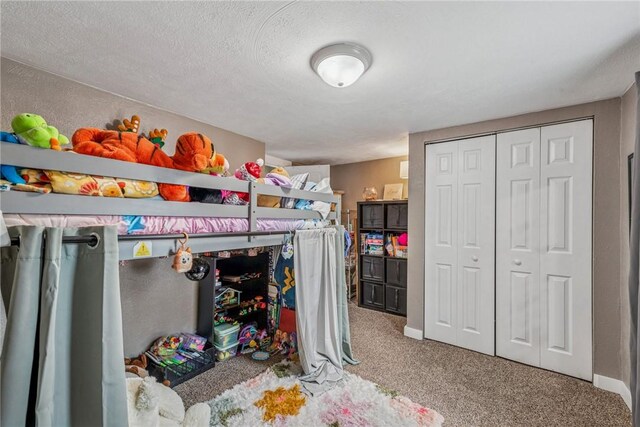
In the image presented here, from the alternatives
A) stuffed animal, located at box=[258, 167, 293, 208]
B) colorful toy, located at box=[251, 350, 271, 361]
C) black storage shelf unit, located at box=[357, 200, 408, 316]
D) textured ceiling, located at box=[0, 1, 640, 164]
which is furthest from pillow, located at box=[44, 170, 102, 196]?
black storage shelf unit, located at box=[357, 200, 408, 316]

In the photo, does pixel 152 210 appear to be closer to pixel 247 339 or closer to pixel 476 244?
A: pixel 247 339

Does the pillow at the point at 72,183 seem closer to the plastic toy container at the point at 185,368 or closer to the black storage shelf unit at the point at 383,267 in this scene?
the plastic toy container at the point at 185,368

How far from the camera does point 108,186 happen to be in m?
1.13

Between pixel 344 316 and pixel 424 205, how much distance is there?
1.47m

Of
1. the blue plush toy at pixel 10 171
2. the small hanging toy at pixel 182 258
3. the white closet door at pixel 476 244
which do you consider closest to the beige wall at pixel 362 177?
the white closet door at pixel 476 244

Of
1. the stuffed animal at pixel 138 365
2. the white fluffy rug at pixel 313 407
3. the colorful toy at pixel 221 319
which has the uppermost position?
the colorful toy at pixel 221 319

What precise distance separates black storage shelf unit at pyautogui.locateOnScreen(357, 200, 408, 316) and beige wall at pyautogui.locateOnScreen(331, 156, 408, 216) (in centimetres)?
39

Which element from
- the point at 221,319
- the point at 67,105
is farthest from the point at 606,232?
the point at 67,105

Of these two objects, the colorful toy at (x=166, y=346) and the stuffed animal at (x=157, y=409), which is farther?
the colorful toy at (x=166, y=346)

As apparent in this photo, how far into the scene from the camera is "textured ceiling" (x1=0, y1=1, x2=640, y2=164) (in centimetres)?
134

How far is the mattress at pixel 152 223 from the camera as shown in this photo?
3.27 ft

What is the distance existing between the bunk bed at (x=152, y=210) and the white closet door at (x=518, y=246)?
6.74 ft

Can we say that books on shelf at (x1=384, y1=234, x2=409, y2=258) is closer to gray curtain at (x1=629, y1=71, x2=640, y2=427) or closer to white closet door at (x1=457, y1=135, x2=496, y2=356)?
white closet door at (x1=457, y1=135, x2=496, y2=356)

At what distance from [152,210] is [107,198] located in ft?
0.57
